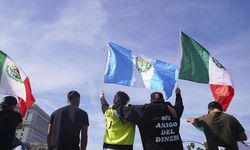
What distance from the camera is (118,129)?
7184 mm

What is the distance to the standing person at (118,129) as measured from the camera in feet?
23.1

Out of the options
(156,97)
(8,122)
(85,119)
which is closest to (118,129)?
(85,119)

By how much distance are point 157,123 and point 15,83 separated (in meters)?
4.37

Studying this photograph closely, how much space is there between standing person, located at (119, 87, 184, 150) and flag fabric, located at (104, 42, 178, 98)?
2.00 metres

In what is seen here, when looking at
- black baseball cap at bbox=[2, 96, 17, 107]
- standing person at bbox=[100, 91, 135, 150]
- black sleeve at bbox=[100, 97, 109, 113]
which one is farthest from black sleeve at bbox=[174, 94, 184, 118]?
black baseball cap at bbox=[2, 96, 17, 107]

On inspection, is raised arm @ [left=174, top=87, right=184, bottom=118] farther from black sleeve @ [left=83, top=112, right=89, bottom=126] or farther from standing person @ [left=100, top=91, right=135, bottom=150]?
black sleeve @ [left=83, top=112, right=89, bottom=126]

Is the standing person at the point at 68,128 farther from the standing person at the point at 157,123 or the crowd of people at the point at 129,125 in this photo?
the standing person at the point at 157,123

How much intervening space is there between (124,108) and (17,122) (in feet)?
7.33

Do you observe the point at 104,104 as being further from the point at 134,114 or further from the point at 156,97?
the point at 156,97

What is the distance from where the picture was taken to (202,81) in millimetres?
9391

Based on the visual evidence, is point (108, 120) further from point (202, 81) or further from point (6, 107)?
point (202, 81)

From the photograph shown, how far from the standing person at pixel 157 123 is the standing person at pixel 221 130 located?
2.16 feet

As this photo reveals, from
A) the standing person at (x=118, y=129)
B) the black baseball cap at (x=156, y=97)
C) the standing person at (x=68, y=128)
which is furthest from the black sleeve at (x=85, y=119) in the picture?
the black baseball cap at (x=156, y=97)

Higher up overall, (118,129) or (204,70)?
(204,70)
